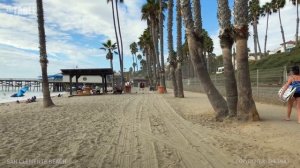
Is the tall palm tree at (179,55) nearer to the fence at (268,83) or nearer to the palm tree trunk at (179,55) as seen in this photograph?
the palm tree trunk at (179,55)

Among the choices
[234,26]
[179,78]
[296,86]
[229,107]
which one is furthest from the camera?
[179,78]

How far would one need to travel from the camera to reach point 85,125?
12.9 m

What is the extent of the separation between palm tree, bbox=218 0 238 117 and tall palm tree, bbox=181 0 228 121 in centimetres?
64

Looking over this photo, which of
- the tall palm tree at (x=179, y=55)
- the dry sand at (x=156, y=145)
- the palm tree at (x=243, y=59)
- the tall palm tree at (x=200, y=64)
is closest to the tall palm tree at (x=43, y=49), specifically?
the tall palm tree at (x=179, y=55)

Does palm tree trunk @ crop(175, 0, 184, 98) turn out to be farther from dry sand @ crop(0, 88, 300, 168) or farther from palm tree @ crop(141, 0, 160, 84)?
palm tree @ crop(141, 0, 160, 84)

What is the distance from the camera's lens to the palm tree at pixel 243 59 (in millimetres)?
11188

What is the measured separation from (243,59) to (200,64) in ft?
9.13

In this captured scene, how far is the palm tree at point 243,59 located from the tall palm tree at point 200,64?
1.51 metres

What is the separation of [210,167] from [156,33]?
48.7 metres

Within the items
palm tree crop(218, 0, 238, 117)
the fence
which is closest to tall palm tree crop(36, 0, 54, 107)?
the fence

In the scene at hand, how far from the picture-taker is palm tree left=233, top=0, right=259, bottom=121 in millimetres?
11188

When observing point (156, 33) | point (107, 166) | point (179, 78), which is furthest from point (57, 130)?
point (156, 33)

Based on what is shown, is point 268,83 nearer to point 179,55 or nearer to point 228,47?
point 228,47

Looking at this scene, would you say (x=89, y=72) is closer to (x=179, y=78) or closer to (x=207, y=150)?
(x=179, y=78)
